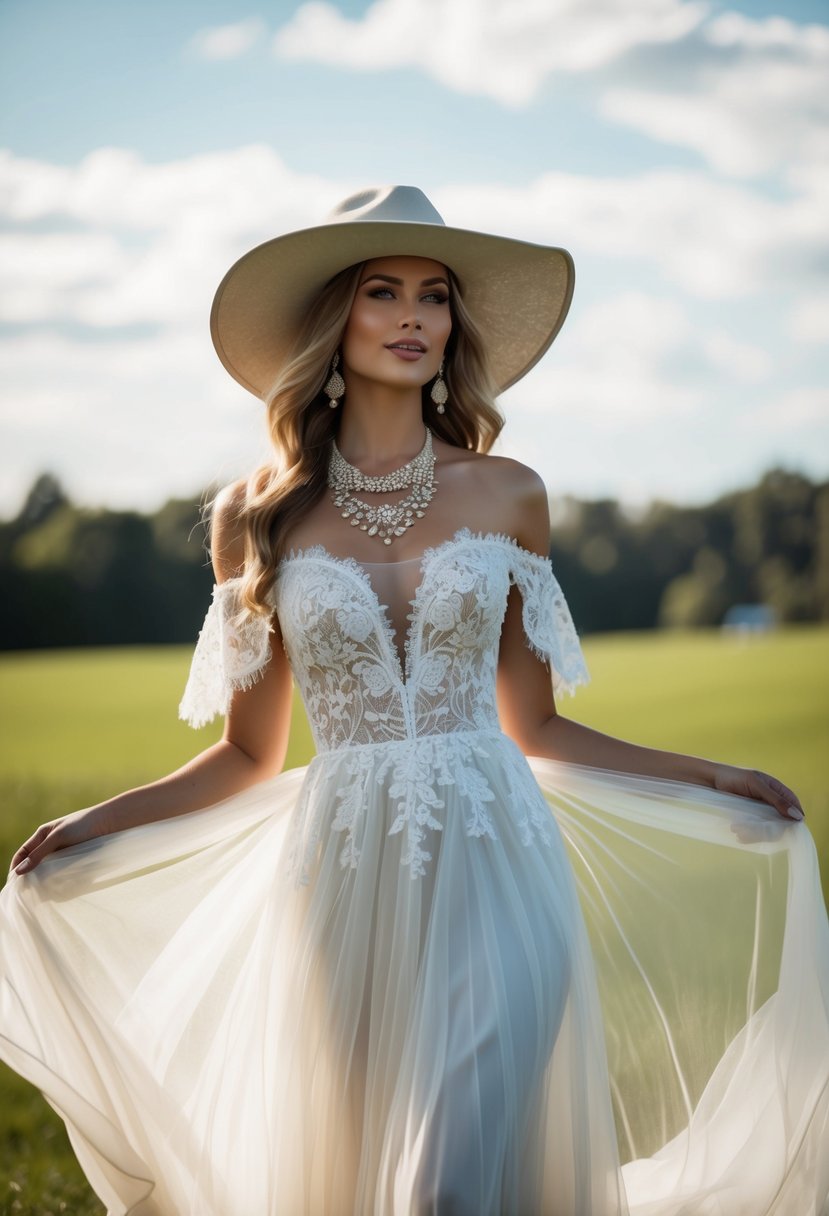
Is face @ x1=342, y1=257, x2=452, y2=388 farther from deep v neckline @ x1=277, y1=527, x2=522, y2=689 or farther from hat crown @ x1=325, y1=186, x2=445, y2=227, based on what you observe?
deep v neckline @ x1=277, y1=527, x2=522, y2=689

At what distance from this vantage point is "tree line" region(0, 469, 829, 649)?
3212cm

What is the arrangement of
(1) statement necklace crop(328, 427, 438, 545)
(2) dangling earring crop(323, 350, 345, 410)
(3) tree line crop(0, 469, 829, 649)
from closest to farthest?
1. (1) statement necklace crop(328, 427, 438, 545)
2. (2) dangling earring crop(323, 350, 345, 410)
3. (3) tree line crop(0, 469, 829, 649)

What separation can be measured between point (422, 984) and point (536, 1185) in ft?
1.50

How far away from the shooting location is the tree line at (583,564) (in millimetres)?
32125

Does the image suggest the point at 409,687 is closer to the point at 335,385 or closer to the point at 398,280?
the point at 335,385

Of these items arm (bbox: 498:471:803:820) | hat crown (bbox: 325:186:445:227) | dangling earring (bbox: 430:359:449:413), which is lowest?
arm (bbox: 498:471:803:820)

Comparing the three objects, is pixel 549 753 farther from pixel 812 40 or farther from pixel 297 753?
pixel 812 40

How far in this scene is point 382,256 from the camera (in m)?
3.29

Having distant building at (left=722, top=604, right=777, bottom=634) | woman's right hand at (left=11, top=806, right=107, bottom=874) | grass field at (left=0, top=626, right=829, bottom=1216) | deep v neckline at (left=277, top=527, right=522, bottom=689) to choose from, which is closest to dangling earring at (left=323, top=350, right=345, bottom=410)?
deep v neckline at (left=277, top=527, right=522, bottom=689)

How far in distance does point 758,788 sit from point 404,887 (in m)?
0.92

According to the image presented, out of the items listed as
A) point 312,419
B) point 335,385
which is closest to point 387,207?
point 335,385

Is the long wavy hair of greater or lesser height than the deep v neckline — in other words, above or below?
above

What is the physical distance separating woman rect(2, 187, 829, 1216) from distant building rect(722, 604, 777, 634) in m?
36.0

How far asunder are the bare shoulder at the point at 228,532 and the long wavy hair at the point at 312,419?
21 millimetres
